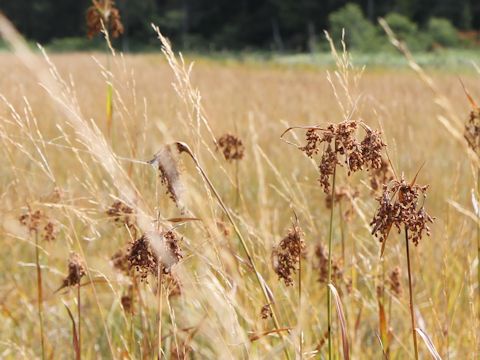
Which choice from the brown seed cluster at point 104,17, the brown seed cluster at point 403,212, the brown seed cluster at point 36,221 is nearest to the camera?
the brown seed cluster at point 403,212

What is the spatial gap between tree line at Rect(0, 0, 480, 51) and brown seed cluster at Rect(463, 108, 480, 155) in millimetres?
32157

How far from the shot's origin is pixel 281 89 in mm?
10484

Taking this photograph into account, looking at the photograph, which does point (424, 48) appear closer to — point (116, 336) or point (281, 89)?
point (281, 89)

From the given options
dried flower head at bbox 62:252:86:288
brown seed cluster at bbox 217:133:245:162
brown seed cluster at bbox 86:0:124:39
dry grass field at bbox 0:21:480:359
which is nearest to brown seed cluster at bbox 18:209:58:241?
dry grass field at bbox 0:21:480:359

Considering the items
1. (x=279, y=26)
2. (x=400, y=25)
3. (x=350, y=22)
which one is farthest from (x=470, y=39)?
(x=279, y=26)

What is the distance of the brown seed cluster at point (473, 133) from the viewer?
4.13 feet

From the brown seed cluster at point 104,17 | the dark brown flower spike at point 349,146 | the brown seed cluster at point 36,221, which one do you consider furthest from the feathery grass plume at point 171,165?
the brown seed cluster at point 104,17

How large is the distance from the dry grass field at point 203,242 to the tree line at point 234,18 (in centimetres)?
2999

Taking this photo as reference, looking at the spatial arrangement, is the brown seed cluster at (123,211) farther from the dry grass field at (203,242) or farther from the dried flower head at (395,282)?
the dried flower head at (395,282)

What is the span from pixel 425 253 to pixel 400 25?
31145 millimetres

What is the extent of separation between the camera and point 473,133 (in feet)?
4.31

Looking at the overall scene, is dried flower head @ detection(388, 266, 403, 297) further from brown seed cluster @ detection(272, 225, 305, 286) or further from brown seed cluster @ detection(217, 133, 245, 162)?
brown seed cluster @ detection(272, 225, 305, 286)

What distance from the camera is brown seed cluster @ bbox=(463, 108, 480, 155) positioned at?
1260 millimetres

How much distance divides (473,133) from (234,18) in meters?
48.4
